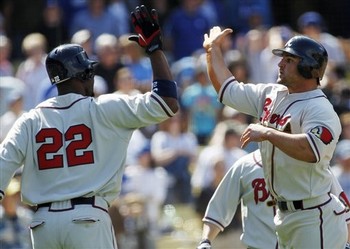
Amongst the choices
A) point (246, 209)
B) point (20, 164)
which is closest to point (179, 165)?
point (246, 209)

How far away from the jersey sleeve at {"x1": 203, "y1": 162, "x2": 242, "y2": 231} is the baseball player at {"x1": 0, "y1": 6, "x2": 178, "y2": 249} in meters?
1.00

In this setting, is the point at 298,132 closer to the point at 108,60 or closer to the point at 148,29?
the point at 148,29

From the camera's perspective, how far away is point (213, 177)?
13.4 metres

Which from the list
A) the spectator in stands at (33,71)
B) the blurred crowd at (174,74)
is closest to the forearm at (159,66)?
the blurred crowd at (174,74)

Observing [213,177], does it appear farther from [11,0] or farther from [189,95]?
[11,0]

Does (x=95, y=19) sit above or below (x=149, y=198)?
above

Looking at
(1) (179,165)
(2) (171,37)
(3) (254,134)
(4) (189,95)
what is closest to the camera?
(3) (254,134)

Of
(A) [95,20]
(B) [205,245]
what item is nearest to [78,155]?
(B) [205,245]

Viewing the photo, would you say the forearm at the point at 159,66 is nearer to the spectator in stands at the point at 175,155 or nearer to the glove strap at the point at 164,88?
the glove strap at the point at 164,88

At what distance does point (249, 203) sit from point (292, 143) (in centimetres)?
108

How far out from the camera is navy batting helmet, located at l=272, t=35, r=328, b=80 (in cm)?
763

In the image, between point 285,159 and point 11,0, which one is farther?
point 11,0

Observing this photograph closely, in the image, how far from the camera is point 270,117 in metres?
7.72

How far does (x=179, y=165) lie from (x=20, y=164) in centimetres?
684
